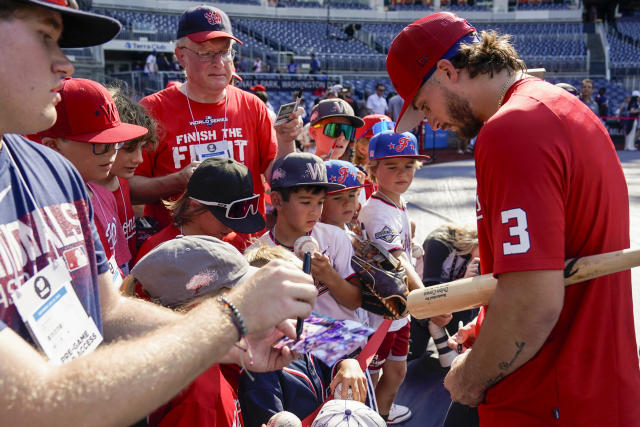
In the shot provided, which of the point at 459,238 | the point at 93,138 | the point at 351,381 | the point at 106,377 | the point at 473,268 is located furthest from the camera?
the point at 459,238

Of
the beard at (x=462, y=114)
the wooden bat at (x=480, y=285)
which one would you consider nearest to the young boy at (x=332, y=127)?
the beard at (x=462, y=114)

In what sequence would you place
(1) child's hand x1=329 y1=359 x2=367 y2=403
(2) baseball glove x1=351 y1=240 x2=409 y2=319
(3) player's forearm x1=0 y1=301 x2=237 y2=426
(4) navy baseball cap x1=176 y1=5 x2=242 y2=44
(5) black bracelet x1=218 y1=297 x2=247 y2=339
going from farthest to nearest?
(4) navy baseball cap x1=176 y1=5 x2=242 y2=44
(2) baseball glove x1=351 y1=240 x2=409 y2=319
(1) child's hand x1=329 y1=359 x2=367 y2=403
(5) black bracelet x1=218 y1=297 x2=247 y2=339
(3) player's forearm x1=0 y1=301 x2=237 y2=426

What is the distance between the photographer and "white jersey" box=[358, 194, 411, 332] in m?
3.14

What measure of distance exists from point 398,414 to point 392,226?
1.19 meters

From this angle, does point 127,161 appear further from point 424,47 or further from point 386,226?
point 424,47

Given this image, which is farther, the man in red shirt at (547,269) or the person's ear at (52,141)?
the person's ear at (52,141)

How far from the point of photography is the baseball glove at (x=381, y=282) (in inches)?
106

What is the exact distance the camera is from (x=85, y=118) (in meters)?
2.42

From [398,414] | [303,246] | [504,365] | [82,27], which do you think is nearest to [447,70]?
[504,365]

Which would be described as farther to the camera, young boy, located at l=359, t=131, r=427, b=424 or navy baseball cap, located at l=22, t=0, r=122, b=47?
young boy, located at l=359, t=131, r=427, b=424

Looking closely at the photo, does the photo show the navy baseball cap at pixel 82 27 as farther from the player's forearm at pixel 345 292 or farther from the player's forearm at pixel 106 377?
the player's forearm at pixel 345 292

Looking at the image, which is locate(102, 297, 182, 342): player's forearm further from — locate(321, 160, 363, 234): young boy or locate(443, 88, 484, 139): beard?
locate(321, 160, 363, 234): young boy

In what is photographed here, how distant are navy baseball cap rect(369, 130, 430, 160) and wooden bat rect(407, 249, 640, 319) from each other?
189 cm

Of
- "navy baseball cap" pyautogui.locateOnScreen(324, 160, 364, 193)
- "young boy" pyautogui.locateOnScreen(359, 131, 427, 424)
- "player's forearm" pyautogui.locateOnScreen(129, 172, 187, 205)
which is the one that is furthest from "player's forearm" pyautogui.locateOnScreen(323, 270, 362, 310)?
"player's forearm" pyautogui.locateOnScreen(129, 172, 187, 205)
